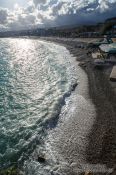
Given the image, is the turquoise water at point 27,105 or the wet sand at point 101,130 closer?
the wet sand at point 101,130

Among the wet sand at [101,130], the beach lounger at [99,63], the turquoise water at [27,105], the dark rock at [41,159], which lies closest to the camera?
the wet sand at [101,130]

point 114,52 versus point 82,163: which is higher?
point 114,52

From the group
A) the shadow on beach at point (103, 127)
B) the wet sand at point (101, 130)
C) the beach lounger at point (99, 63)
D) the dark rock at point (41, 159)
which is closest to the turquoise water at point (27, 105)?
the dark rock at point (41, 159)

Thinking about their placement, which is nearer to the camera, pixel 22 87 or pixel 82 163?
pixel 82 163

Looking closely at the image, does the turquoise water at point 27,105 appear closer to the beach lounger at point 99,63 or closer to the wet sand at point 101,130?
the wet sand at point 101,130

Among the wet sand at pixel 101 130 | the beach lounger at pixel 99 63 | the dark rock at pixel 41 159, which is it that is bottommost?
the dark rock at pixel 41 159

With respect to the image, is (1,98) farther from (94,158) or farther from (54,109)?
(94,158)

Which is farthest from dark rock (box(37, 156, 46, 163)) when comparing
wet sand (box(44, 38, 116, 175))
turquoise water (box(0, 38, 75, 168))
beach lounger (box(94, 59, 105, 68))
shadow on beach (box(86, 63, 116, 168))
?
beach lounger (box(94, 59, 105, 68))

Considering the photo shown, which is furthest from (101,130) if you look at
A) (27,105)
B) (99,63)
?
(99,63)

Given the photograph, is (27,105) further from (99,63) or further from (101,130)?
(99,63)

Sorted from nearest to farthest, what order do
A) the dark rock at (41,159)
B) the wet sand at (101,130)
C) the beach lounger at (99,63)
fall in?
the wet sand at (101,130) → the dark rock at (41,159) → the beach lounger at (99,63)

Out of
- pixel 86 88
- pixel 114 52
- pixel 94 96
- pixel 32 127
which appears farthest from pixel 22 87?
pixel 114 52
